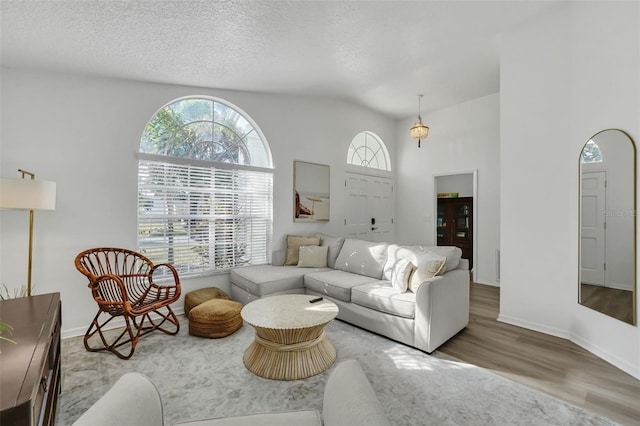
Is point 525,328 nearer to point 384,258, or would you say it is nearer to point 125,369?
point 384,258

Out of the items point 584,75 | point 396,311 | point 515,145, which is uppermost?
point 584,75

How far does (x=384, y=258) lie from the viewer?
11.6 feet

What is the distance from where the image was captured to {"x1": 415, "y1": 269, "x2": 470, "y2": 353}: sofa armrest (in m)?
2.52

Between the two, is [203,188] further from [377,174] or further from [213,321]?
[377,174]

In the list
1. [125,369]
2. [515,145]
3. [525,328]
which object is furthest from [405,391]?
[515,145]

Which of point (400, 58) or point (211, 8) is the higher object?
point (400, 58)

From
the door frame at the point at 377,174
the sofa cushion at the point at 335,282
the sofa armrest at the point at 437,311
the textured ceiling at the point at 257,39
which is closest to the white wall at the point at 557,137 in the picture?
the textured ceiling at the point at 257,39

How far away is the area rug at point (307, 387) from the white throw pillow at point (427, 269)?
600 millimetres

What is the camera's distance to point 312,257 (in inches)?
163

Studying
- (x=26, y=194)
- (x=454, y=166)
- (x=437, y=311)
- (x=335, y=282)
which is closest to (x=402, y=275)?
(x=437, y=311)

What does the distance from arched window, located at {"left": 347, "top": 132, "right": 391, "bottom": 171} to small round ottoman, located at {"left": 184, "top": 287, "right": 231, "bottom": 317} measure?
3.30 m

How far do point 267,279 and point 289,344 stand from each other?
4.26ft

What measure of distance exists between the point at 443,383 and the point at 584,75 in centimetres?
315

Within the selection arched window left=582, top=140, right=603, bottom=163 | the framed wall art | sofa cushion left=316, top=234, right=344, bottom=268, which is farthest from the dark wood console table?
arched window left=582, top=140, right=603, bottom=163
